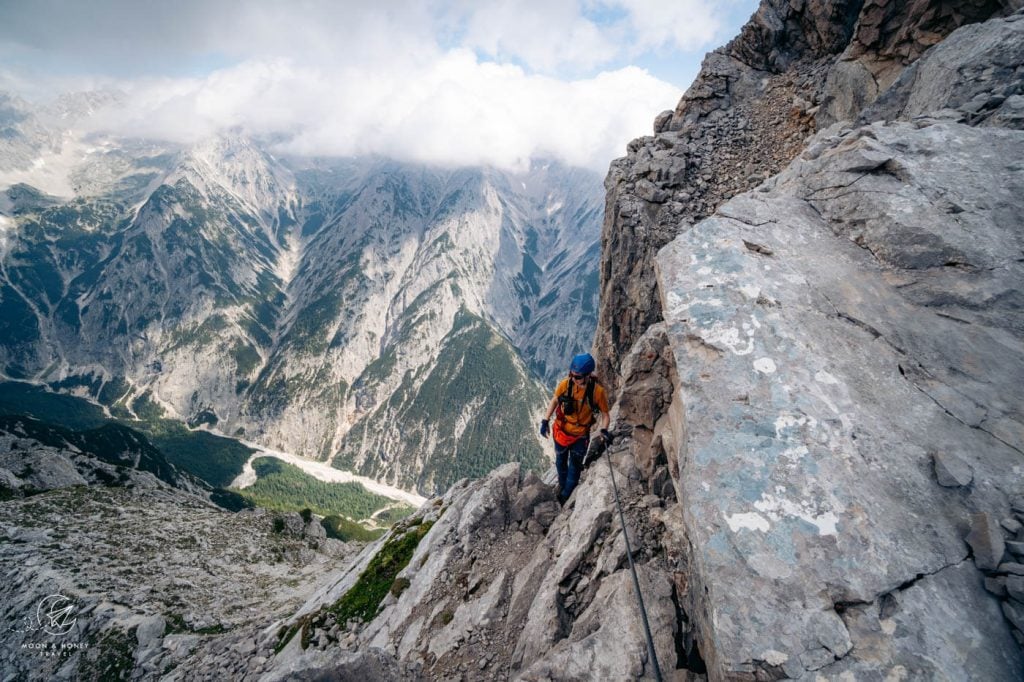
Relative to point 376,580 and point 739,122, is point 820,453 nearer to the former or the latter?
point 376,580

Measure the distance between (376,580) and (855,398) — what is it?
71.3 feet

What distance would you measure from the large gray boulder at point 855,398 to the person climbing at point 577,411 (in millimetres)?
4086

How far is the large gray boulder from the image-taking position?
6.20m

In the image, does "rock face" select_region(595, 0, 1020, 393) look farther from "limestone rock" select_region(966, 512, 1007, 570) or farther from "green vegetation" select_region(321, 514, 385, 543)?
"green vegetation" select_region(321, 514, 385, 543)

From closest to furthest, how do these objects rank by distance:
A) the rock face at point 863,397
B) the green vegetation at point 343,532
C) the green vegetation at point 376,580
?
the rock face at point 863,397, the green vegetation at point 376,580, the green vegetation at point 343,532

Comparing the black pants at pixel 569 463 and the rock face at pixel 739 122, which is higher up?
the rock face at pixel 739 122

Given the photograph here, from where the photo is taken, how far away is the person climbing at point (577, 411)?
565 inches

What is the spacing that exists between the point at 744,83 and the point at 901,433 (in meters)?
27.7

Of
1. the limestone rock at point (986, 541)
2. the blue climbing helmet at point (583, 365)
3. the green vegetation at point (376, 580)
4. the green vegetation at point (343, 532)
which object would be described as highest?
the blue climbing helmet at point (583, 365)

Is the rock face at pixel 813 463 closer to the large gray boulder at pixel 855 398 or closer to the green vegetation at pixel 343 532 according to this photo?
the large gray boulder at pixel 855 398

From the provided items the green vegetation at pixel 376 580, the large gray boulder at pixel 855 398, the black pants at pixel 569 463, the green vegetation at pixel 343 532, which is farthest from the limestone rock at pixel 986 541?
the green vegetation at pixel 343 532

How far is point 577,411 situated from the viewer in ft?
50.4

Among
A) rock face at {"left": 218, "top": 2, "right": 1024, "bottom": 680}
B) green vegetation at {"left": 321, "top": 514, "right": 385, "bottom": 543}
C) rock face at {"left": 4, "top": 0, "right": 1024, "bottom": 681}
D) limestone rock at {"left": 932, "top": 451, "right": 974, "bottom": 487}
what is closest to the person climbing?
rock face at {"left": 218, "top": 2, "right": 1024, "bottom": 680}

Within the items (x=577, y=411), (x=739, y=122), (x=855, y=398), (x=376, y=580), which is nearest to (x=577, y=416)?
(x=577, y=411)
